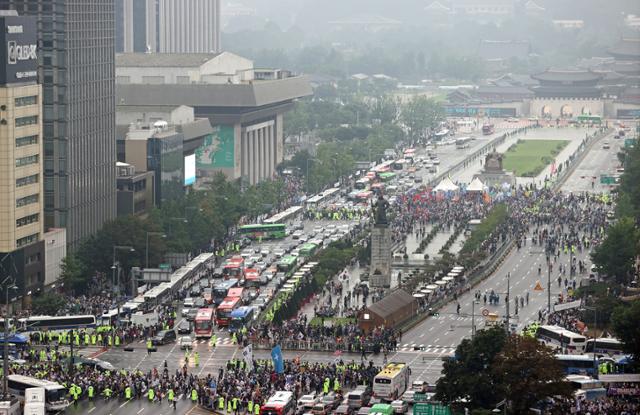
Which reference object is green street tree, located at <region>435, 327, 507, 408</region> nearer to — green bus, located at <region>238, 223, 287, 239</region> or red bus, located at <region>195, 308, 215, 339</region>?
red bus, located at <region>195, 308, 215, 339</region>

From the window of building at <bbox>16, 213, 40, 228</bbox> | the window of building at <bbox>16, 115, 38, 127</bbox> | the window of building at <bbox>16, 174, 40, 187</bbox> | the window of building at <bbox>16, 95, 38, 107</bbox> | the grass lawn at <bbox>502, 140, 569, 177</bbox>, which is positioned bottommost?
the grass lawn at <bbox>502, 140, 569, 177</bbox>

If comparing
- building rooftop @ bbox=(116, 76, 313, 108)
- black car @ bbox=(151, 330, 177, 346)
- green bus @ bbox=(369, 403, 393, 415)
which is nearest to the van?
green bus @ bbox=(369, 403, 393, 415)

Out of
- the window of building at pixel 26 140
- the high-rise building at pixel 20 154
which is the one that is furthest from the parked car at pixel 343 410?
the window of building at pixel 26 140

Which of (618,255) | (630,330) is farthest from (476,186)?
(630,330)

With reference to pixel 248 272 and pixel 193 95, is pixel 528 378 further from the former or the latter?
pixel 193 95

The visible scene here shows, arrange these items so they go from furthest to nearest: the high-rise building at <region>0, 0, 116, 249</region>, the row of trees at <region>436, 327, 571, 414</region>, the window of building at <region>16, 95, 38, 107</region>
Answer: the high-rise building at <region>0, 0, 116, 249</region> → the window of building at <region>16, 95, 38, 107</region> → the row of trees at <region>436, 327, 571, 414</region>

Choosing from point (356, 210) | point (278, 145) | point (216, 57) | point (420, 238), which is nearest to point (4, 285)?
point (420, 238)
